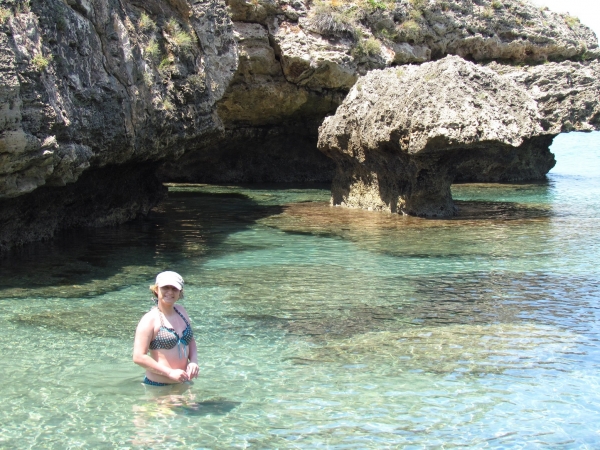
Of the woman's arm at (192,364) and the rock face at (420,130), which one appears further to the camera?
the rock face at (420,130)

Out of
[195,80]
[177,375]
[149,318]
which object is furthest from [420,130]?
[177,375]

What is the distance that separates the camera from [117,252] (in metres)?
13.8

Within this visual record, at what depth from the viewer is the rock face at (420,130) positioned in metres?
16.7

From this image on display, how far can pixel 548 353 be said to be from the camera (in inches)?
310

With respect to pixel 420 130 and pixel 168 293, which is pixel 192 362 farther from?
pixel 420 130

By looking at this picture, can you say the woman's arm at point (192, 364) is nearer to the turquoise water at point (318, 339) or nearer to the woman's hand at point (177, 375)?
the woman's hand at point (177, 375)


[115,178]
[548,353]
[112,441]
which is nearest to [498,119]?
[115,178]

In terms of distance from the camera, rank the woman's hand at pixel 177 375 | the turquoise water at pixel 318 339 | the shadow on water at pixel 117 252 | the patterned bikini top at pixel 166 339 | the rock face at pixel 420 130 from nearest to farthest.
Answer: the turquoise water at pixel 318 339, the woman's hand at pixel 177 375, the patterned bikini top at pixel 166 339, the shadow on water at pixel 117 252, the rock face at pixel 420 130

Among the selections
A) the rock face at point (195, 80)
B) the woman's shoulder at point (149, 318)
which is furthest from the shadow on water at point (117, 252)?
the woman's shoulder at point (149, 318)

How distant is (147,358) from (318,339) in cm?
267

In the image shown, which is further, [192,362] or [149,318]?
[192,362]

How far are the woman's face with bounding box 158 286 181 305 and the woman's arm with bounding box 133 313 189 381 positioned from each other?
239 millimetres

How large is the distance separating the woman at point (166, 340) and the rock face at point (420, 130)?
11.2 m

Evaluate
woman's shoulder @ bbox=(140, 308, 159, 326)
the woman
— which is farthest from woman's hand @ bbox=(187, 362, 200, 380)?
woman's shoulder @ bbox=(140, 308, 159, 326)
